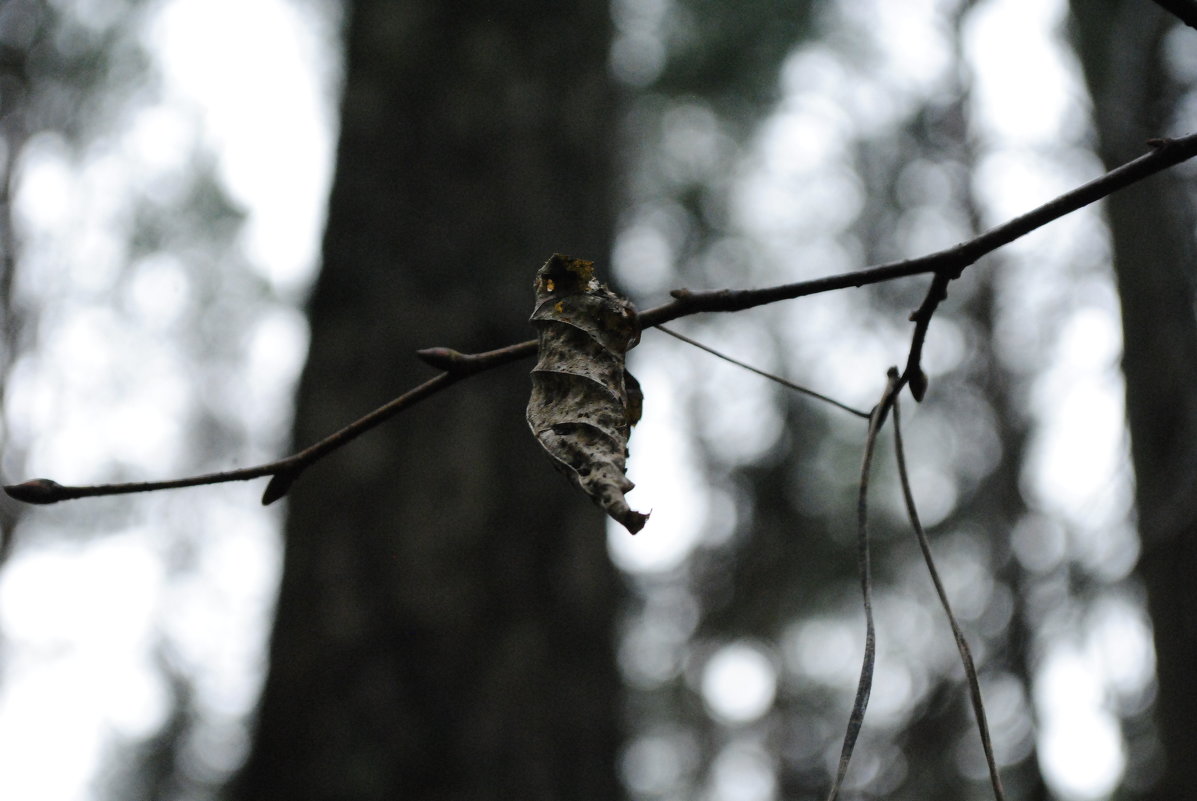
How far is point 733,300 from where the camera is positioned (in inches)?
10.0

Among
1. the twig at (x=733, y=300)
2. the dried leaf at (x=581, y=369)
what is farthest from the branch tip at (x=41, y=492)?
the dried leaf at (x=581, y=369)

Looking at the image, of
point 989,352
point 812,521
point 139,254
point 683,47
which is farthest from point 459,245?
point 812,521

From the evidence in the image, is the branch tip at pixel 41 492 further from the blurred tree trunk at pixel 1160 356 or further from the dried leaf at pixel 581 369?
the blurred tree trunk at pixel 1160 356

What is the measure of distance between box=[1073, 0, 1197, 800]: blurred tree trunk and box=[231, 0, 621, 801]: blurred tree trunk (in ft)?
2.54

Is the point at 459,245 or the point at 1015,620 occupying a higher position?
the point at 459,245

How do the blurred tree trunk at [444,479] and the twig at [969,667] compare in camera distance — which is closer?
the twig at [969,667]

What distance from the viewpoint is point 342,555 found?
1.16 meters

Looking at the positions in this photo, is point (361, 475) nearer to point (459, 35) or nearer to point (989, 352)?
point (459, 35)

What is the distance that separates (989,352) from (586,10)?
2212mm

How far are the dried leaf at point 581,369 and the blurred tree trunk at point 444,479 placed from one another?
2.78 ft

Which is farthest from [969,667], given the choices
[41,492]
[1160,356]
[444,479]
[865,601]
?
[1160,356]

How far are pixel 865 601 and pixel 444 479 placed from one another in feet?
3.23

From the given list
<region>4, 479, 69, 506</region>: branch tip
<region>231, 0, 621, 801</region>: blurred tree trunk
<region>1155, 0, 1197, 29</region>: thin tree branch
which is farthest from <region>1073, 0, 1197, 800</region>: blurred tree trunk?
<region>4, 479, 69, 506</region>: branch tip

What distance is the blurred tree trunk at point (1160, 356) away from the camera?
123 cm
